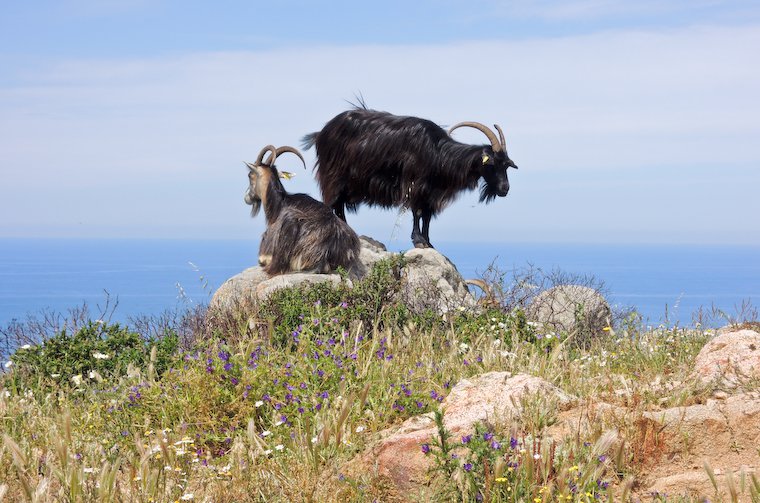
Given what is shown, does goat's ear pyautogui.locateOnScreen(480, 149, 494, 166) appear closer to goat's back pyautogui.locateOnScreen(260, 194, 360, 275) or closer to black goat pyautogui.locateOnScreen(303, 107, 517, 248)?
black goat pyautogui.locateOnScreen(303, 107, 517, 248)

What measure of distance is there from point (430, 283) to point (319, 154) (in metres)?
3.68

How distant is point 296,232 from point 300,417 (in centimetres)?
624

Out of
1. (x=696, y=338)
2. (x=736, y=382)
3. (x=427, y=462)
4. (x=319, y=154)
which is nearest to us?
(x=427, y=462)

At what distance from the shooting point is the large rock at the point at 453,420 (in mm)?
4184

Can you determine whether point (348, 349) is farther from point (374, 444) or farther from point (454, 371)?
point (374, 444)

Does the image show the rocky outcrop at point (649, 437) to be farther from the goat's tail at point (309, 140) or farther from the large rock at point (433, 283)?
the goat's tail at point (309, 140)

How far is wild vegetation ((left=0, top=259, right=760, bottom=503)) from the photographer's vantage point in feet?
12.6

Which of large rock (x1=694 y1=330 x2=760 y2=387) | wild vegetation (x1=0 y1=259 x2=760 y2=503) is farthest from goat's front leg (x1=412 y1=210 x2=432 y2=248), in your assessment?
large rock (x1=694 y1=330 x2=760 y2=387)

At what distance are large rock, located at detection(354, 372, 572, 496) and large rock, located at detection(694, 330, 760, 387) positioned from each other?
935 mm

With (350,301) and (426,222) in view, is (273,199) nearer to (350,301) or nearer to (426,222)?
(426,222)

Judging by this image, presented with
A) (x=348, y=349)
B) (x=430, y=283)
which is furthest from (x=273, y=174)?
(x=348, y=349)

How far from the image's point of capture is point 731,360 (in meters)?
5.14

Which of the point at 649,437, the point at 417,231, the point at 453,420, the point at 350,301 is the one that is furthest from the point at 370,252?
the point at 649,437

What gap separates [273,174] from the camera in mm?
11445
